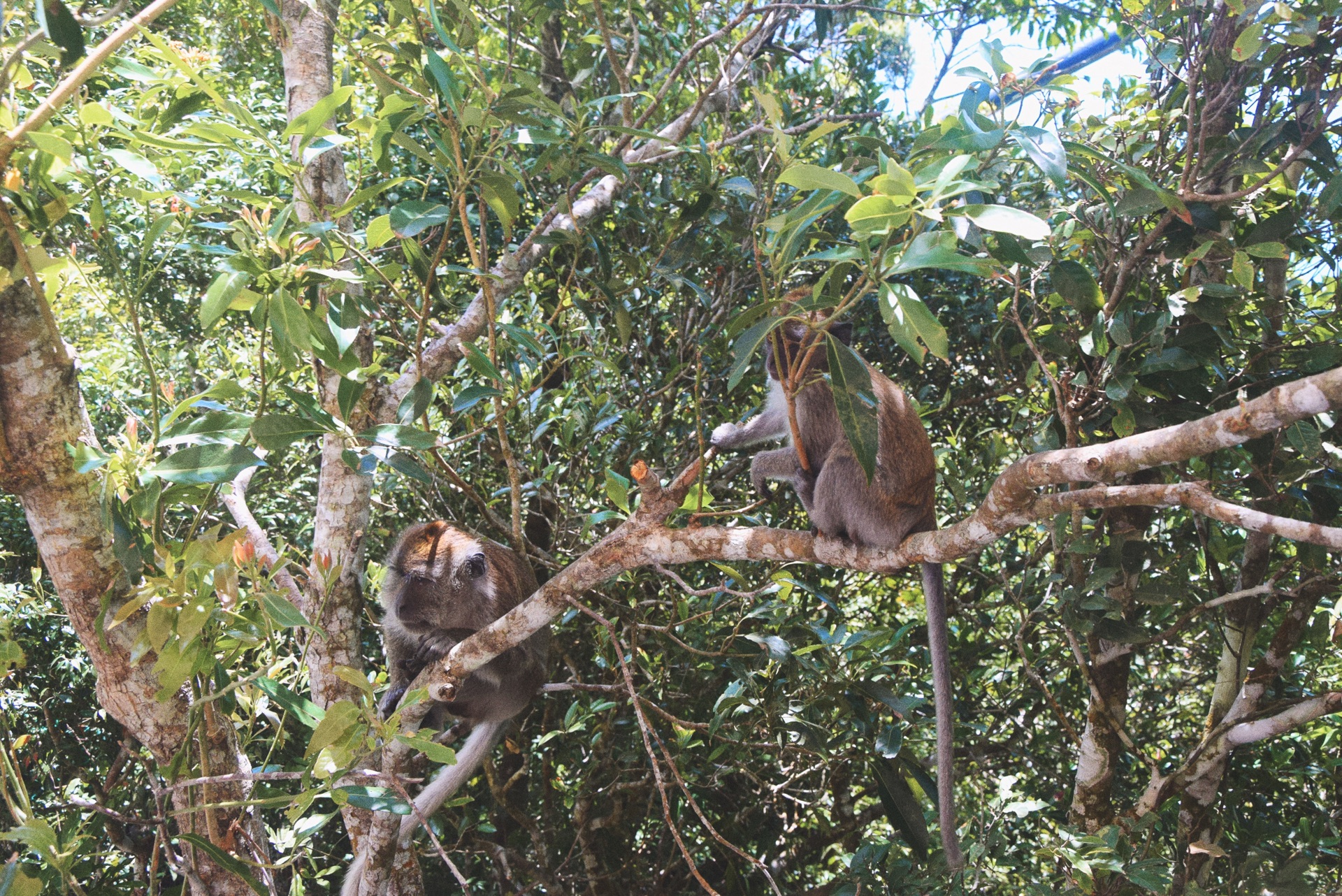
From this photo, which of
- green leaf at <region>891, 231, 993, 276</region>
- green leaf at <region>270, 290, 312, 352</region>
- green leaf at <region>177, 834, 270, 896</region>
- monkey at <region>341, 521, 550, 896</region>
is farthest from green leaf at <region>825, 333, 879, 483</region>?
monkey at <region>341, 521, 550, 896</region>

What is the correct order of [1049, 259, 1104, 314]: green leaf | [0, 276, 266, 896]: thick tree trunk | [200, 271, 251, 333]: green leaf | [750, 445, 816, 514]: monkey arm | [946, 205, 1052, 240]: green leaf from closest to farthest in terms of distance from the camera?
[946, 205, 1052, 240]: green leaf < [200, 271, 251, 333]: green leaf < [0, 276, 266, 896]: thick tree trunk < [1049, 259, 1104, 314]: green leaf < [750, 445, 816, 514]: monkey arm

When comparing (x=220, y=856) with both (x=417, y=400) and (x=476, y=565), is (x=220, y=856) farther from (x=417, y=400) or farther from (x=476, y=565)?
(x=476, y=565)

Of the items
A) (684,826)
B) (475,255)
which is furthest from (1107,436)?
(684,826)

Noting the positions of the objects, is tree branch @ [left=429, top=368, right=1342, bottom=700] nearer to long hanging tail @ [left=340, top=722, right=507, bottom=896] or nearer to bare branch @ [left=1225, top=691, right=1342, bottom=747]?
long hanging tail @ [left=340, top=722, right=507, bottom=896]

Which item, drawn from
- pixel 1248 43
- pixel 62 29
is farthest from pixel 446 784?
pixel 1248 43

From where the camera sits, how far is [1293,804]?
4414mm

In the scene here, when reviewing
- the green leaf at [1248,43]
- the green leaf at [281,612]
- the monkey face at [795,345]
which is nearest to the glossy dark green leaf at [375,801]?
the green leaf at [281,612]

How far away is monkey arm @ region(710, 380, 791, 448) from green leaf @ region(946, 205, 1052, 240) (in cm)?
245

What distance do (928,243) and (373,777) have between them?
2.14 m

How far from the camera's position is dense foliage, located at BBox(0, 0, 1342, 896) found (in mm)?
2229

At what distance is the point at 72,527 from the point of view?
2.37 metres

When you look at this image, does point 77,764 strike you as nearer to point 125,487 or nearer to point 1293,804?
point 125,487

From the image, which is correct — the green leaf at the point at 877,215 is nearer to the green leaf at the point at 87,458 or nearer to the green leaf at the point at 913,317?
the green leaf at the point at 913,317

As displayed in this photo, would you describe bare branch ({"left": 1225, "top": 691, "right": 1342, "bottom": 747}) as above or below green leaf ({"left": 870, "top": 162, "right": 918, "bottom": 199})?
below
